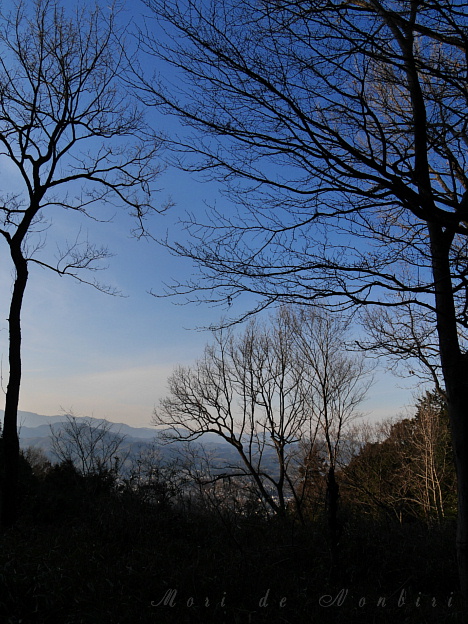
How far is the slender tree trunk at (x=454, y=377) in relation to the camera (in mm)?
3729

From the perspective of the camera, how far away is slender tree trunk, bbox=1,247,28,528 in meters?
6.61

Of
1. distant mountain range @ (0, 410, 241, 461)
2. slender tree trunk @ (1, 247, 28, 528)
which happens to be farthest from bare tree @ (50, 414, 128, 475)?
slender tree trunk @ (1, 247, 28, 528)

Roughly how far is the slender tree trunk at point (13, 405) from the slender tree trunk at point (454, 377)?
609 cm

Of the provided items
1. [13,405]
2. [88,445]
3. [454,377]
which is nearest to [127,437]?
[88,445]

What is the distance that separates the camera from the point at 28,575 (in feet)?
11.7

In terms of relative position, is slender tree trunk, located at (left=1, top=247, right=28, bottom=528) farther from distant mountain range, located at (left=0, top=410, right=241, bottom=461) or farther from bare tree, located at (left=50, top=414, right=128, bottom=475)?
bare tree, located at (left=50, top=414, right=128, bottom=475)

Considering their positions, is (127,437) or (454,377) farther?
(127,437)

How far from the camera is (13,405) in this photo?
7180mm

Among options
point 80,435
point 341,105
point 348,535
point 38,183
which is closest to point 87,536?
point 348,535

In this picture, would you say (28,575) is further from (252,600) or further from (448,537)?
(448,537)

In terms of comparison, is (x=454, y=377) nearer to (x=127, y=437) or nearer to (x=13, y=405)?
(x=13, y=405)

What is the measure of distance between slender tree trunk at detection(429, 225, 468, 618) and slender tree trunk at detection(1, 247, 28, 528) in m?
6.09

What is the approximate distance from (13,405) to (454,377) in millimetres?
6629

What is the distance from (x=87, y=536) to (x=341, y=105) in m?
5.47
